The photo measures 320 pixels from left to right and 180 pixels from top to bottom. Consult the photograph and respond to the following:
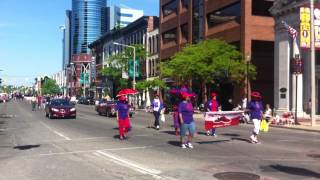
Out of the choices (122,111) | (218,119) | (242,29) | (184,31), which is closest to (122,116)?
(122,111)

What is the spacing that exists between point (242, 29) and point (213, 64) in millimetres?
5867

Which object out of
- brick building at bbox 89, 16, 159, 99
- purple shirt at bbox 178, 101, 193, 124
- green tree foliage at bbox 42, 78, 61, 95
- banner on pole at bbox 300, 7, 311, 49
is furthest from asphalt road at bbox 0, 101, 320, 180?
green tree foliage at bbox 42, 78, 61, 95

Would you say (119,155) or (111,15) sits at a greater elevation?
(111,15)

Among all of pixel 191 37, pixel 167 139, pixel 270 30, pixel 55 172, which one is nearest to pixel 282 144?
pixel 167 139

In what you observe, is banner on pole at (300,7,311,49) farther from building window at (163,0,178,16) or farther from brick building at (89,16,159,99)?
brick building at (89,16,159,99)

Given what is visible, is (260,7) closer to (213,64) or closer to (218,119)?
(213,64)

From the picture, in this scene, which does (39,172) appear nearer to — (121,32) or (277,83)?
(277,83)

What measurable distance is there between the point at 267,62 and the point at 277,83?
1079 cm

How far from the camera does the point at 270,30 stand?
53.0 meters

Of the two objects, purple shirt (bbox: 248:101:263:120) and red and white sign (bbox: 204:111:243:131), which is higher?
purple shirt (bbox: 248:101:263:120)

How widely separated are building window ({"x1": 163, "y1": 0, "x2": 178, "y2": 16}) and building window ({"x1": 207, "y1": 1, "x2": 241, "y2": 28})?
12.3 meters

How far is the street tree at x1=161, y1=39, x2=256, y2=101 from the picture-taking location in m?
48.7

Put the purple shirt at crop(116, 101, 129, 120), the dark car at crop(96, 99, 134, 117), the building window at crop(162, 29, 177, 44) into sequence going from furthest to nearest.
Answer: the building window at crop(162, 29, 177, 44) → the dark car at crop(96, 99, 134, 117) → the purple shirt at crop(116, 101, 129, 120)

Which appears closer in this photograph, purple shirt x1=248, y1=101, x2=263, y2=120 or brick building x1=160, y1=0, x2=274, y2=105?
purple shirt x1=248, y1=101, x2=263, y2=120
